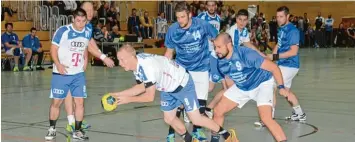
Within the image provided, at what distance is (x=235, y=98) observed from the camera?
809 centimetres

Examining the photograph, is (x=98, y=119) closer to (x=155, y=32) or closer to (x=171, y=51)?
(x=171, y=51)

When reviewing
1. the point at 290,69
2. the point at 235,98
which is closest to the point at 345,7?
the point at 290,69

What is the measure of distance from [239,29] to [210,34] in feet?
5.24

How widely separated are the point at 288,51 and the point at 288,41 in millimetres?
200

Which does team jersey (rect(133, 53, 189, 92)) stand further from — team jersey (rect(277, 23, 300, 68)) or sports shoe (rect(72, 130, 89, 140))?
team jersey (rect(277, 23, 300, 68))

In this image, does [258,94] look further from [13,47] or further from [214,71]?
[13,47]

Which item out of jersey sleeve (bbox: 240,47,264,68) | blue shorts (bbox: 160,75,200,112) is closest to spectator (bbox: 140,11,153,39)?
blue shorts (bbox: 160,75,200,112)

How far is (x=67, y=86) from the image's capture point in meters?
9.34

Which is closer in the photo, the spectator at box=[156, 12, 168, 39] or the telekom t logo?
the telekom t logo

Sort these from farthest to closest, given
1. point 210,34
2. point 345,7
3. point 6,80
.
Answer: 1. point 345,7
2. point 6,80
3. point 210,34

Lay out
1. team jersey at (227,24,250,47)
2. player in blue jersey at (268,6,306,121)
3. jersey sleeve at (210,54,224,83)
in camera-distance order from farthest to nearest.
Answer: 1. team jersey at (227,24,250,47)
2. player in blue jersey at (268,6,306,121)
3. jersey sleeve at (210,54,224,83)

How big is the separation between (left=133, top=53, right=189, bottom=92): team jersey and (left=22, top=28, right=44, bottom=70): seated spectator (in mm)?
16447

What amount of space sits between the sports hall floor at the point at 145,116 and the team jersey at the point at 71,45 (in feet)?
3.68

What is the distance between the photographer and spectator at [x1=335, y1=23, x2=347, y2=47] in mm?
45125
